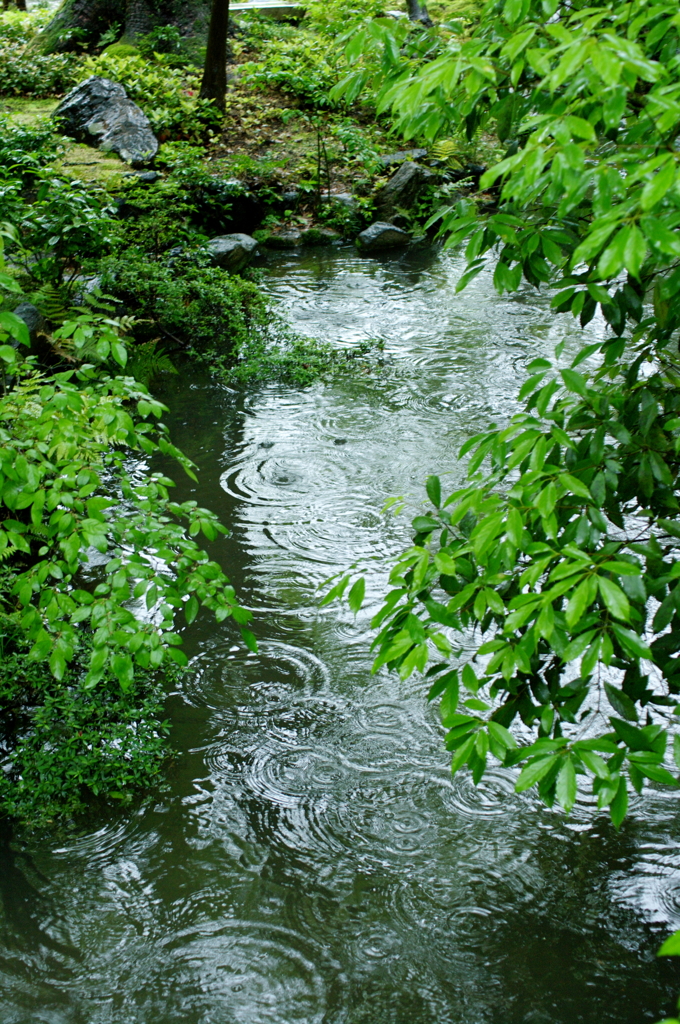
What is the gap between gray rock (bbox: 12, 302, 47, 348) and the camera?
632 centimetres

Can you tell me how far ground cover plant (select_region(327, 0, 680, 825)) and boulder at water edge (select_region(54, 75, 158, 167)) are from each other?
1071 cm

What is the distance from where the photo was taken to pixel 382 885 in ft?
10.6

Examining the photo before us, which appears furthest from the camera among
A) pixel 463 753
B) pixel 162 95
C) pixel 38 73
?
pixel 38 73

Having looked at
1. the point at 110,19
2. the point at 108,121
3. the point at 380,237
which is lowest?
the point at 380,237

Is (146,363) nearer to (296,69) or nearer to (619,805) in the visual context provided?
(619,805)

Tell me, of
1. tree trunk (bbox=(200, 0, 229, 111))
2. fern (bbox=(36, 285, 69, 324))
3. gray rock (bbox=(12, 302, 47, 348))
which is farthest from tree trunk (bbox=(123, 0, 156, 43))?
gray rock (bbox=(12, 302, 47, 348))

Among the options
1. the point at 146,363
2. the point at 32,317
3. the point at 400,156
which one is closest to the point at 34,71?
the point at 400,156

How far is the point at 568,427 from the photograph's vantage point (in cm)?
222

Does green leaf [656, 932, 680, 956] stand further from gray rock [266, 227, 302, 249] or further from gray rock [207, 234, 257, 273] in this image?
gray rock [266, 227, 302, 249]

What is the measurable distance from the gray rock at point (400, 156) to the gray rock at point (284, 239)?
2831 millimetres

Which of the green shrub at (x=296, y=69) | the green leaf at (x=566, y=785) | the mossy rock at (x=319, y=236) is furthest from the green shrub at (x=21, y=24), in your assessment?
the green leaf at (x=566, y=785)

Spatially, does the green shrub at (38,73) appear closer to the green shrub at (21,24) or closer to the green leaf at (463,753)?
the green shrub at (21,24)

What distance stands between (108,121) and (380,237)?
4.75m

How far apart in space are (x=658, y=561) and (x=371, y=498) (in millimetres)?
4078
